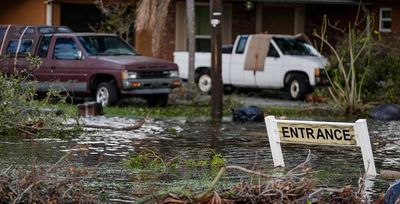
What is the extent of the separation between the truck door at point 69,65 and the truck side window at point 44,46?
0.19 metres

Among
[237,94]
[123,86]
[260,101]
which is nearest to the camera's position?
[123,86]

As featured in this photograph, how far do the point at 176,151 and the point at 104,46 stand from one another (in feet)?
31.4

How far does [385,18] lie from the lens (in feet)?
105

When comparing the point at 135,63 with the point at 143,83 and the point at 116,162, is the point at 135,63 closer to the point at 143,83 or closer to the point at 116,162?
the point at 143,83

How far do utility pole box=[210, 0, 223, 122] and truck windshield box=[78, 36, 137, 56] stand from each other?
3724mm

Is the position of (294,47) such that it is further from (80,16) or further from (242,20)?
(80,16)

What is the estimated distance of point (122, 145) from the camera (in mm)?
14703

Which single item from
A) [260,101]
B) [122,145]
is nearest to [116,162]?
[122,145]

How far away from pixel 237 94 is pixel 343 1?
574cm

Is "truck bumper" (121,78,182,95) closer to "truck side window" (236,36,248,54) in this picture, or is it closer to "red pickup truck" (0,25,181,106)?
"red pickup truck" (0,25,181,106)

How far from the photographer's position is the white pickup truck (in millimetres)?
26078

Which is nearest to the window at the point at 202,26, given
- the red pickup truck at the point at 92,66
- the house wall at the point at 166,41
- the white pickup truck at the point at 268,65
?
the house wall at the point at 166,41

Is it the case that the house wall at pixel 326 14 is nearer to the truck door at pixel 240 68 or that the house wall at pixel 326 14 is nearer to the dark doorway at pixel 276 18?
the dark doorway at pixel 276 18

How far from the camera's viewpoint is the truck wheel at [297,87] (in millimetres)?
26062
